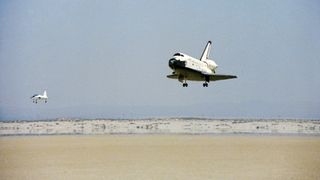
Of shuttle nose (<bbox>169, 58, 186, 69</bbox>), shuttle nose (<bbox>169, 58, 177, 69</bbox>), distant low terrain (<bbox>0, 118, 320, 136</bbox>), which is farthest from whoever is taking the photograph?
distant low terrain (<bbox>0, 118, 320, 136</bbox>)

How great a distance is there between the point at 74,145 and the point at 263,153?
26882 millimetres

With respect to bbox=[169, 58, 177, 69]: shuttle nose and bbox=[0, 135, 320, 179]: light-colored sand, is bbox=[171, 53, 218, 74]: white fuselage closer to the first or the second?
bbox=[169, 58, 177, 69]: shuttle nose

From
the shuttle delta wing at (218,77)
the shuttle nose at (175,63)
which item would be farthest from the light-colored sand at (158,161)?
the shuttle nose at (175,63)

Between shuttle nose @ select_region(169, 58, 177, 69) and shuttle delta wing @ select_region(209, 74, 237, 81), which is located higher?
shuttle nose @ select_region(169, 58, 177, 69)

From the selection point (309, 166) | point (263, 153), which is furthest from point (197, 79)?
point (263, 153)

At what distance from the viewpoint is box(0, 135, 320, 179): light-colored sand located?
45.8 meters

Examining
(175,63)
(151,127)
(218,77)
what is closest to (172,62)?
(175,63)

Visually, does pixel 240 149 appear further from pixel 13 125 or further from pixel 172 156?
pixel 13 125

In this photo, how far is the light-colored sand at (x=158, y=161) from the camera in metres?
45.8

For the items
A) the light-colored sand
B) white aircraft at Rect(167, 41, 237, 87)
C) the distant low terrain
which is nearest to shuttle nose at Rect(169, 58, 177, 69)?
white aircraft at Rect(167, 41, 237, 87)

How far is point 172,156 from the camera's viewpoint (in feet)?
197

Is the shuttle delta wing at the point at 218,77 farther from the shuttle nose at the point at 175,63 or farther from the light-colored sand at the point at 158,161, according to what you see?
the light-colored sand at the point at 158,161

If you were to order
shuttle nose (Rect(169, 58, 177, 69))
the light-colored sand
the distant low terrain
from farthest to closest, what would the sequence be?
the distant low terrain
shuttle nose (Rect(169, 58, 177, 69))
the light-colored sand

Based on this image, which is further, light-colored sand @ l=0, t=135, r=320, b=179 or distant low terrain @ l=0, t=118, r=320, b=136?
distant low terrain @ l=0, t=118, r=320, b=136
